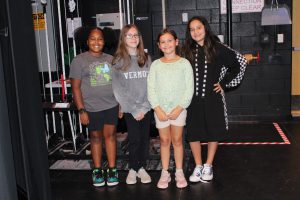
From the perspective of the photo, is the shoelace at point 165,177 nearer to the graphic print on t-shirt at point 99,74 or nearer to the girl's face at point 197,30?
the graphic print on t-shirt at point 99,74

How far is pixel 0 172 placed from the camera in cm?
93

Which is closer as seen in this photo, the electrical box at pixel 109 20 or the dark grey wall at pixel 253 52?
the electrical box at pixel 109 20

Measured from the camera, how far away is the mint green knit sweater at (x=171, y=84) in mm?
2918

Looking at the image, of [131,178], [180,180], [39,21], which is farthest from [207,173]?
[39,21]

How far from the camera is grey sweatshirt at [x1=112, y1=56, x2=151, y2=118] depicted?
9.81 ft

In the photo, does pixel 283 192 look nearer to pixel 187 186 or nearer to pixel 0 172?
pixel 187 186

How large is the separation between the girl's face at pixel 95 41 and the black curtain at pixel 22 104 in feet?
6.67

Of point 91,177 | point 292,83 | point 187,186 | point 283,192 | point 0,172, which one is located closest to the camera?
point 0,172

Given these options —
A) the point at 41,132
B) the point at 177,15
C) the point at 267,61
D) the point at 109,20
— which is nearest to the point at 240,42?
the point at 267,61

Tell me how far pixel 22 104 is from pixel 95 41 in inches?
82.0

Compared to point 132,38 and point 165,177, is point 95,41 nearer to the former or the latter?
point 132,38

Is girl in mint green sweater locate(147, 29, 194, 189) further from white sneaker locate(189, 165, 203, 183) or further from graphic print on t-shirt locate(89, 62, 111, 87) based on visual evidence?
white sneaker locate(189, 165, 203, 183)

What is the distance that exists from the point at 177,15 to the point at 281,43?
56.7 inches

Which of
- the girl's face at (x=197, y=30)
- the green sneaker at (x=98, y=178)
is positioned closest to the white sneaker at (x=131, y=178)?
the green sneaker at (x=98, y=178)
